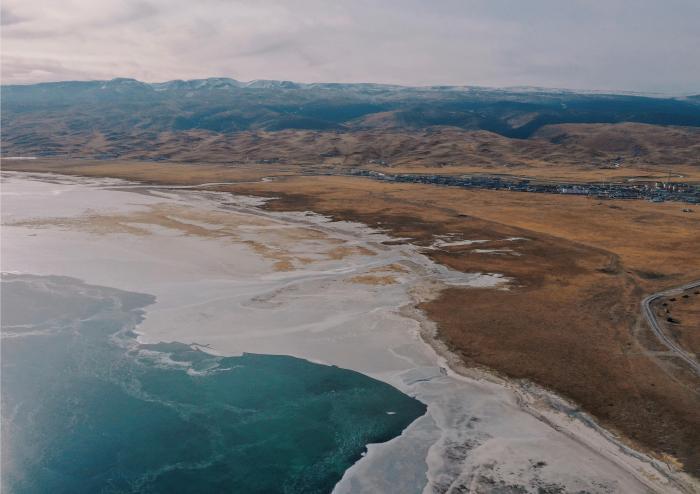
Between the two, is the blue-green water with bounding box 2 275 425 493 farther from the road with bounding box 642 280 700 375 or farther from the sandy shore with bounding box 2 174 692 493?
the road with bounding box 642 280 700 375

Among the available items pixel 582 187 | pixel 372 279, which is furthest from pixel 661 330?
pixel 582 187

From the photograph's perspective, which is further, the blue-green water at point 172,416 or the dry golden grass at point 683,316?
the dry golden grass at point 683,316

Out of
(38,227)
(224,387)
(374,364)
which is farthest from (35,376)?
(38,227)

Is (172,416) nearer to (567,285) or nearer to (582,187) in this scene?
(567,285)

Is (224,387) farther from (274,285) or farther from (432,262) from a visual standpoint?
(432,262)

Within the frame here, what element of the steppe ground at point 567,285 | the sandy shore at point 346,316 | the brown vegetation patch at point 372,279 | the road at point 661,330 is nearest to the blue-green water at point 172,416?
the sandy shore at point 346,316

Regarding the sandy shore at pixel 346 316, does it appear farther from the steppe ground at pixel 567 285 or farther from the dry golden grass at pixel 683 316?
the dry golden grass at pixel 683 316
